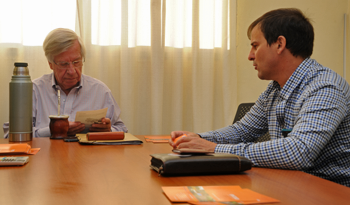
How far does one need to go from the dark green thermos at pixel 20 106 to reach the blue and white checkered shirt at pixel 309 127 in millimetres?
859

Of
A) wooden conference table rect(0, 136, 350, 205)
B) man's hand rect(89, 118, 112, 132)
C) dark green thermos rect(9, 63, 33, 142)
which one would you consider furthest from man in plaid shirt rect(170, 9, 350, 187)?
dark green thermos rect(9, 63, 33, 142)

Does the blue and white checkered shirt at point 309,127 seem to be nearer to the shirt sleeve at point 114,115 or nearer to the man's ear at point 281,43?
the man's ear at point 281,43

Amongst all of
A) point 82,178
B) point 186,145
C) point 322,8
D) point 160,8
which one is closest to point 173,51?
point 160,8

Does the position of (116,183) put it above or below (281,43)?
below

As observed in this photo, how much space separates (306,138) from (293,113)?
285 mm

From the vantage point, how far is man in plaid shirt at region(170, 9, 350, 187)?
3.54 feet

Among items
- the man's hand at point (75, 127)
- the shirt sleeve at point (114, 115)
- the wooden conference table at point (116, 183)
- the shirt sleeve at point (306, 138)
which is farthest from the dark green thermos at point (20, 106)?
the shirt sleeve at point (306, 138)

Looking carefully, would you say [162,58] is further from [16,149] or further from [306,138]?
[306,138]

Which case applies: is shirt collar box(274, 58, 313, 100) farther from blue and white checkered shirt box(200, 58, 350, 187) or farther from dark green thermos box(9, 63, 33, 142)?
dark green thermos box(9, 63, 33, 142)

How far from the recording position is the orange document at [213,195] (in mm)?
664

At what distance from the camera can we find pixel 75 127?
1.83 meters

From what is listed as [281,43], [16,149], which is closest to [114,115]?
[16,149]

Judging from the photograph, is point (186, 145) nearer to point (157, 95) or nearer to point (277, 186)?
point (277, 186)

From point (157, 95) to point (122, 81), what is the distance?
321 millimetres
